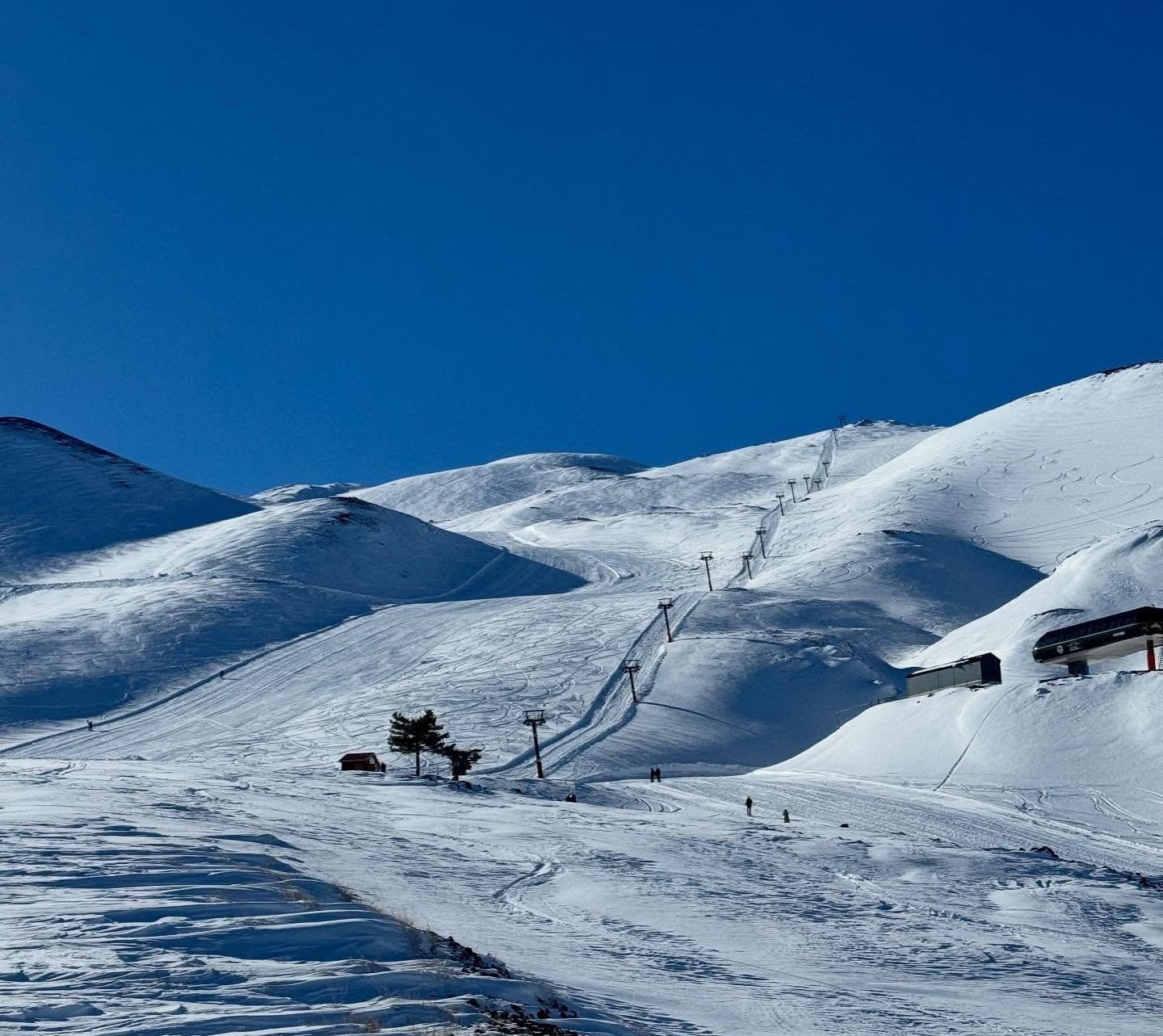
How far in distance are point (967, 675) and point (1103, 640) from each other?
5316 millimetres

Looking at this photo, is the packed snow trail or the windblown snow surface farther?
the packed snow trail

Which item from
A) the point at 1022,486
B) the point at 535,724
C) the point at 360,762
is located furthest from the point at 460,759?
the point at 1022,486

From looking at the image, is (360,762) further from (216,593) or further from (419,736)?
(216,593)

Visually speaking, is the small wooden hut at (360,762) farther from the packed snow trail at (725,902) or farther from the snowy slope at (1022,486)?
the snowy slope at (1022,486)

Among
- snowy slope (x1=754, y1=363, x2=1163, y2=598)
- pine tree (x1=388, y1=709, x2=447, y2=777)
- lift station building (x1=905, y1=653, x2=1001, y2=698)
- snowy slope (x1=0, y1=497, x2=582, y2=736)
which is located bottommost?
pine tree (x1=388, y1=709, x2=447, y2=777)

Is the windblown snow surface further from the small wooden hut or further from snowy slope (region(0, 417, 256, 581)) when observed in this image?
the small wooden hut

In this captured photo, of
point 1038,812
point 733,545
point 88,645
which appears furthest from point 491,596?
point 1038,812

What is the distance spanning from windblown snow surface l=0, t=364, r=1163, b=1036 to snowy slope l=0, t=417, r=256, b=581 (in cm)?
89

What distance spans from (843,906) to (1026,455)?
4622 inches

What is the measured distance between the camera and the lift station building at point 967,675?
4959cm

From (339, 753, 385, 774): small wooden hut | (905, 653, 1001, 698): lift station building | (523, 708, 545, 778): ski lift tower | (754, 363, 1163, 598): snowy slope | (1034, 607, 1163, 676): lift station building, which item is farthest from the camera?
(754, 363, 1163, 598): snowy slope

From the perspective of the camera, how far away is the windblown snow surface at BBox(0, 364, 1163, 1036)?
1066 centimetres

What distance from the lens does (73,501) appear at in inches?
5157

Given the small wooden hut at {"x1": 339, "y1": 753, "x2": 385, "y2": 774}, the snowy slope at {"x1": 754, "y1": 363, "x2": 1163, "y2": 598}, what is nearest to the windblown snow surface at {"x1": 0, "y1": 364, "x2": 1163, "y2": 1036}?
the snowy slope at {"x1": 754, "y1": 363, "x2": 1163, "y2": 598}
